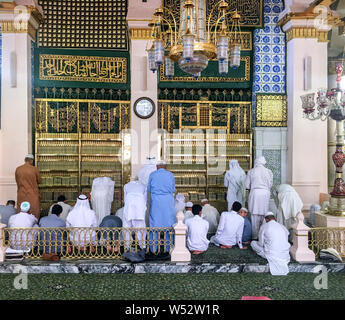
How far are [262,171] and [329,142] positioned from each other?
8.57 feet

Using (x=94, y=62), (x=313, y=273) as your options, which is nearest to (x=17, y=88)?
(x=94, y=62)

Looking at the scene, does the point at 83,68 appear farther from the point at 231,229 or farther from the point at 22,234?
the point at 231,229

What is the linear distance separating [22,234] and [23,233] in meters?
0.07

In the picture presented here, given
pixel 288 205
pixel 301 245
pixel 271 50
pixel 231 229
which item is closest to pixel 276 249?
pixel 301 245

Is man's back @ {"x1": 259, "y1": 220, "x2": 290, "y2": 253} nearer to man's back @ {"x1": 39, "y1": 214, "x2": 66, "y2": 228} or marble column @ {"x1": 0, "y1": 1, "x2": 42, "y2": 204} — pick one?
man's back @ {"x1": 39, "y1": 214, "x2": 66, "y2": 228}

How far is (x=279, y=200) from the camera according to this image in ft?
16.4

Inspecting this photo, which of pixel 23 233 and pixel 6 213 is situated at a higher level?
pixel 6 213

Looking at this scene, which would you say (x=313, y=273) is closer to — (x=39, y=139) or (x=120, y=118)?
(x=120, y=118)

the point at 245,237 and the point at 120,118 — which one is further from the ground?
the point at 120,118

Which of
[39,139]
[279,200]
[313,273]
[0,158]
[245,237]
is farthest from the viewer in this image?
[39,139]

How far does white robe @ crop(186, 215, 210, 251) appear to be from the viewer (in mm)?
4215

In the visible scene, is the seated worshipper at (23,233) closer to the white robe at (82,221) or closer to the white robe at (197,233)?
the white robe at (82,221)

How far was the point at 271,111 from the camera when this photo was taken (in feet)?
21.9
